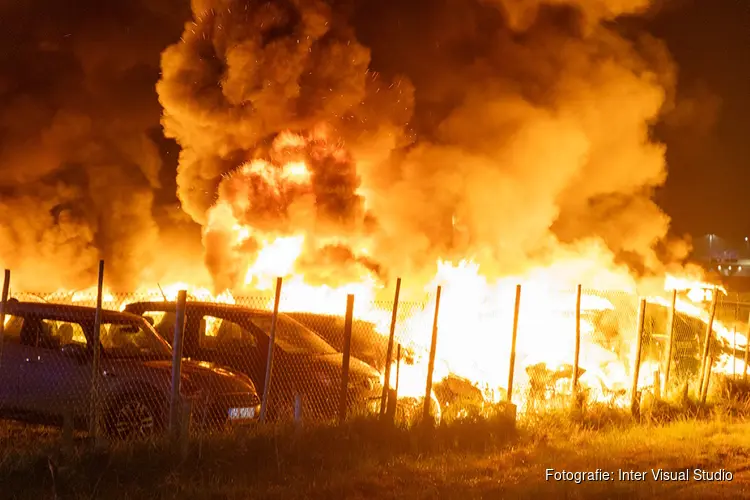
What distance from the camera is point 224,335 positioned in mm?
8742

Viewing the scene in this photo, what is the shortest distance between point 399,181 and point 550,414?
45.5 ft

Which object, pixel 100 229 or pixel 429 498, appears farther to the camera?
pixel 100 229

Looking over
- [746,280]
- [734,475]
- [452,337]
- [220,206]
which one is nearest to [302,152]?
[220,206]

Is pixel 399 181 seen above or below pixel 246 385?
above

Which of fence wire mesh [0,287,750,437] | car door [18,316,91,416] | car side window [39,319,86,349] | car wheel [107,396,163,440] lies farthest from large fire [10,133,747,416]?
car wheel [107,396,163,440]

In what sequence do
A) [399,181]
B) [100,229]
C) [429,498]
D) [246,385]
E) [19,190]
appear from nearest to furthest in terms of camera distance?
[429,498] < [246,385] < [399,181] < [19,190] < [100,229]

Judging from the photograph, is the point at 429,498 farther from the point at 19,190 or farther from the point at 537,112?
the point at 19,190

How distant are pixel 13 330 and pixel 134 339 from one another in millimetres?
1107

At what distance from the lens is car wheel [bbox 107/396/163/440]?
7168 millimetres

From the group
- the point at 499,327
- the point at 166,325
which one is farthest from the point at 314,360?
the point at 499,327

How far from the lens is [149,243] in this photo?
28844 millimetres

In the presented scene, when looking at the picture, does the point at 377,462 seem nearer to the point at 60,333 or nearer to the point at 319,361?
the point at 319,361

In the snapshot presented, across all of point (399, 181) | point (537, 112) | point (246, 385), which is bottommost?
point (246, 385)

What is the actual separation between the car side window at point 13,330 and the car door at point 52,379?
144mm
